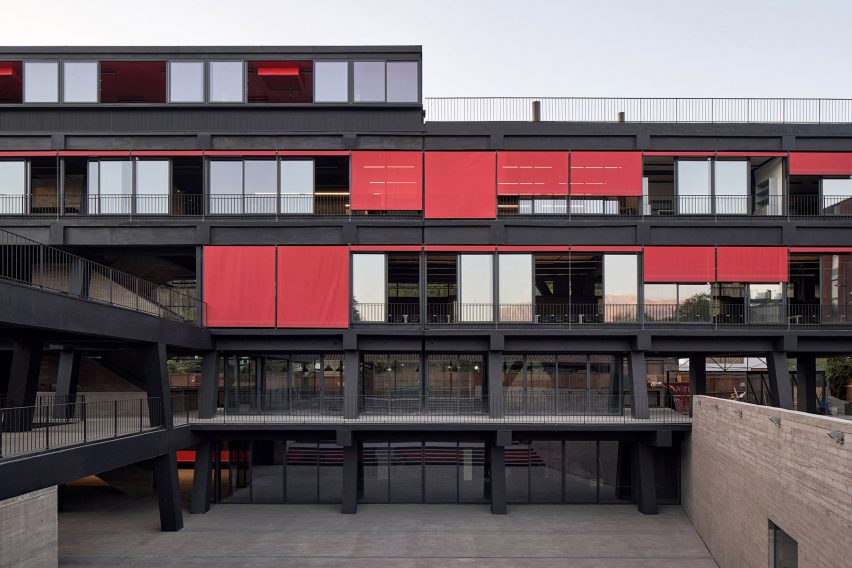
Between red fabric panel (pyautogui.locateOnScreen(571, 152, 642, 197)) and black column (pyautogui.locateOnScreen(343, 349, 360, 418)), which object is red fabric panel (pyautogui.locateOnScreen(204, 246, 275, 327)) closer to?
black column (pyautogui.locateOnScreen(343, 349, 360, 418))

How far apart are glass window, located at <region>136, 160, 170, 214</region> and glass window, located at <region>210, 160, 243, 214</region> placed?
1.97 meters

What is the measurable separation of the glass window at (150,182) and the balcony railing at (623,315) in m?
9.45

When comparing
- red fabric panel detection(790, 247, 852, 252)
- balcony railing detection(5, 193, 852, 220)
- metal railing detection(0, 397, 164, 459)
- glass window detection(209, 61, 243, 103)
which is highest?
glass window detection(209, 61, 243, 103)

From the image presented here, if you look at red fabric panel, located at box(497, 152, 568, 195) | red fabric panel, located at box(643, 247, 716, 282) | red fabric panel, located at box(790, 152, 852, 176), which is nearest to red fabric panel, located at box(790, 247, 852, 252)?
red fabric panel, located at box(790, 152, 852, 176)

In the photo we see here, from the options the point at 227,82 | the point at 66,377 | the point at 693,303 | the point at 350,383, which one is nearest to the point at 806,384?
the point at 693,303

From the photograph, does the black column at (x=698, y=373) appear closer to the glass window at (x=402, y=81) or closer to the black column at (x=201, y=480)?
the glass window at (x=402, y=81)

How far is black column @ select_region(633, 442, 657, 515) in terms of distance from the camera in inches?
1001

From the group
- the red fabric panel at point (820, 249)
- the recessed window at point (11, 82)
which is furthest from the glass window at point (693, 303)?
the recessed window at point (11, 82)

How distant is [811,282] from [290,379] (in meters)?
22.0

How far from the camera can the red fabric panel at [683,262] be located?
2727 centimetres

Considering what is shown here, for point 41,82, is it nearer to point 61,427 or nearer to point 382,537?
point 61,427

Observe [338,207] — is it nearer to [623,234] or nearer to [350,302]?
[350,302]

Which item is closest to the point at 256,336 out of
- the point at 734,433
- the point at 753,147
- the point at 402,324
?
the point at 402,324

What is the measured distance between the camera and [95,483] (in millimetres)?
29812
